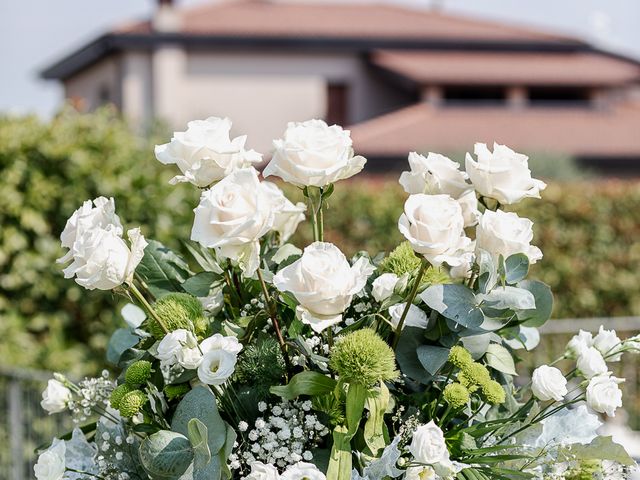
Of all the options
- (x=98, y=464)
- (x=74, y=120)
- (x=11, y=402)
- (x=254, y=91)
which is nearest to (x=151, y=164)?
(x=74, y=120)

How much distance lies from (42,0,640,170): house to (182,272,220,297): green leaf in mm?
18844

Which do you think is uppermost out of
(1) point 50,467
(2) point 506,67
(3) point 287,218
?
(3) point 287,218

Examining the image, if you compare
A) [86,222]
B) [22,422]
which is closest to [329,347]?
[86,222]

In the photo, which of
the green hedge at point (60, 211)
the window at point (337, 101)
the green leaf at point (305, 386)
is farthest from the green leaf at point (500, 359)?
the window at point (337, 101)

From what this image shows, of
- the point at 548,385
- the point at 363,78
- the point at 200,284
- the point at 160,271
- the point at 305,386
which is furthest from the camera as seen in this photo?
the point at 363,78

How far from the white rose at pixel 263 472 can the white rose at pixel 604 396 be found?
0.58 metres

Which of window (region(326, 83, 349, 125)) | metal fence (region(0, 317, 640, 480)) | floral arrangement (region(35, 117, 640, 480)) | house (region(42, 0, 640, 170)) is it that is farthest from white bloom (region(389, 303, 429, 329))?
window (region(326, 83, 349, 125))

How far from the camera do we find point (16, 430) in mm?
5848

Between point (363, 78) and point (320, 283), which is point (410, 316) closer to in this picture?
point (320, 283)

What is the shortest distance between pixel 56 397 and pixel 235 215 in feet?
1.94

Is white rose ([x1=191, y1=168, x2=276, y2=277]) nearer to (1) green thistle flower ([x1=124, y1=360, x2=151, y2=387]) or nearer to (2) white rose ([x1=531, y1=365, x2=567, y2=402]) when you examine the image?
(1) green thistle flower ([x1=124, y1=360, x2=151, y2=387])

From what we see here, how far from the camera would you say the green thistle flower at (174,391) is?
1.77m

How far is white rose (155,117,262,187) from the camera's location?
1.77 meters

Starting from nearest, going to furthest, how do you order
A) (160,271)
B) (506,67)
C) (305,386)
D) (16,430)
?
(305,386)
(160,271)
(16,430)
(506,67)
